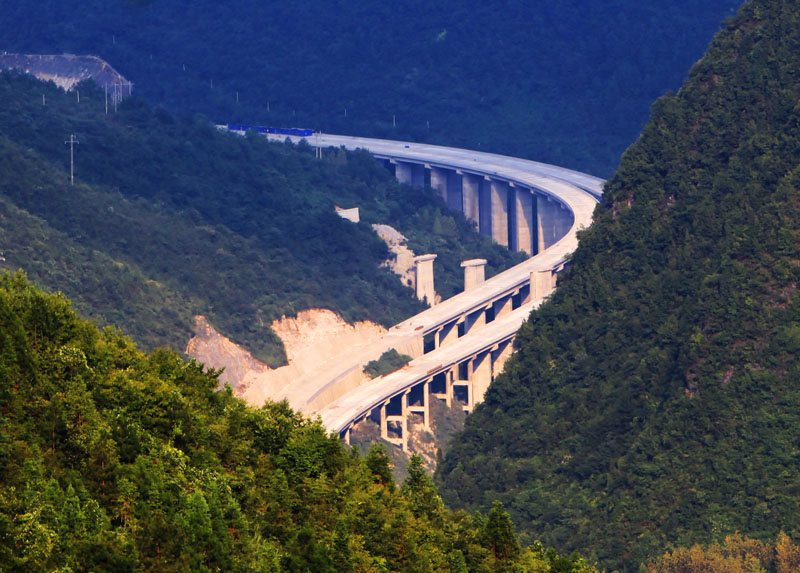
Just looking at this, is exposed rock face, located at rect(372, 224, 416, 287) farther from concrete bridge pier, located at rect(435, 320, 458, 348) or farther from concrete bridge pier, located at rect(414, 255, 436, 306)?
concrete bridge pier, located at rect(435, 320, 458, 348)

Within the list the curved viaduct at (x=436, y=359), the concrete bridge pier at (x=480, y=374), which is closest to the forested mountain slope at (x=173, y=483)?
the curved viaduct at (x=436, y=359)

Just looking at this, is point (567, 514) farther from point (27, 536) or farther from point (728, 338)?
point (27, 536)

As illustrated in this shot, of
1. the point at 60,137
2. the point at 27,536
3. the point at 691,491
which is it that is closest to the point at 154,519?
the point at 27,536

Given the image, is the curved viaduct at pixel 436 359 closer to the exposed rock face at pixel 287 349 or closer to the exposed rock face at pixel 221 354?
the exposed rock face at pixel 287 349

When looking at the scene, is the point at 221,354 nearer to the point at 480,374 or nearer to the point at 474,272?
the point at 480,374

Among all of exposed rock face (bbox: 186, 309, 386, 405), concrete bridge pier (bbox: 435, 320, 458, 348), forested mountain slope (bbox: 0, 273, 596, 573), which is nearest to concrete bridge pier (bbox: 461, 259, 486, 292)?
exposed rock face (bbox: 186, 309, 386, 405)

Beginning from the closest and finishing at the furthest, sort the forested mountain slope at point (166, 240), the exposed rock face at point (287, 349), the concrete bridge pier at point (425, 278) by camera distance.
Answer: the exposed rock face at point (287, 349)
the forested mountain slope at point (166, 240)
the concrete bridge pier at point (425, 278)
